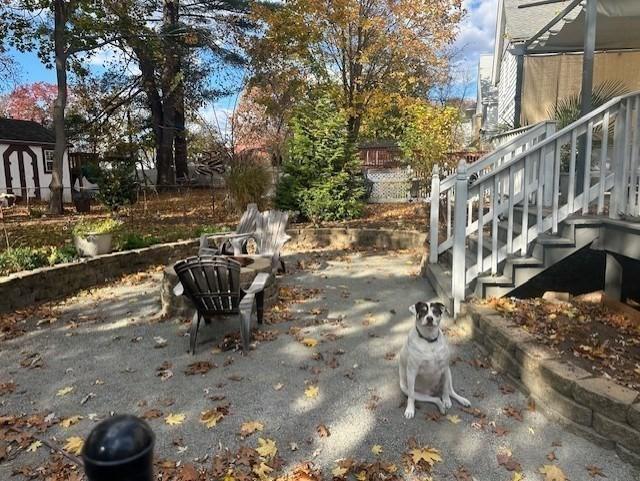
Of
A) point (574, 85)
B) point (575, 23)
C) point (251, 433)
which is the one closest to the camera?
point (251, 433)

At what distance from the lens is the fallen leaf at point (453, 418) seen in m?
2.79

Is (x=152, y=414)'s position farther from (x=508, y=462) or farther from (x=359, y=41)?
(x=359, y=41)

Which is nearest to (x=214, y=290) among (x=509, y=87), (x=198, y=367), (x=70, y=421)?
(x=198, y=367)

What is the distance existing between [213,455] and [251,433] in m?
0.27

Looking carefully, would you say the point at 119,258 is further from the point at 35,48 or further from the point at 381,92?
the point at 35,48

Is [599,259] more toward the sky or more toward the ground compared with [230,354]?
more toward the sky

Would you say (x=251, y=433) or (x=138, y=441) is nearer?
(x=138, y=441)

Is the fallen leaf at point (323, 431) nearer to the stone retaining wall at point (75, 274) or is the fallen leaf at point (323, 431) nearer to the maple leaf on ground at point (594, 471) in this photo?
the maple leaf on ground at point (594, 471)

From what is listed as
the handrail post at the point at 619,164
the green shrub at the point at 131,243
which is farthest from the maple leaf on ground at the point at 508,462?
the green shrub at the point at 131,243

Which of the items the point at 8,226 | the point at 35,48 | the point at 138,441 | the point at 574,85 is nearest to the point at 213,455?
the point at 138,441

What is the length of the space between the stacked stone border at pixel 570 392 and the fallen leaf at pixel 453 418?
53 centimetres

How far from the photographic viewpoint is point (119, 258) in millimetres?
6938

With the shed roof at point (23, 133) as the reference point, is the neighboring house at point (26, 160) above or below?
below

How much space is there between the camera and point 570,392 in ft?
8.75
